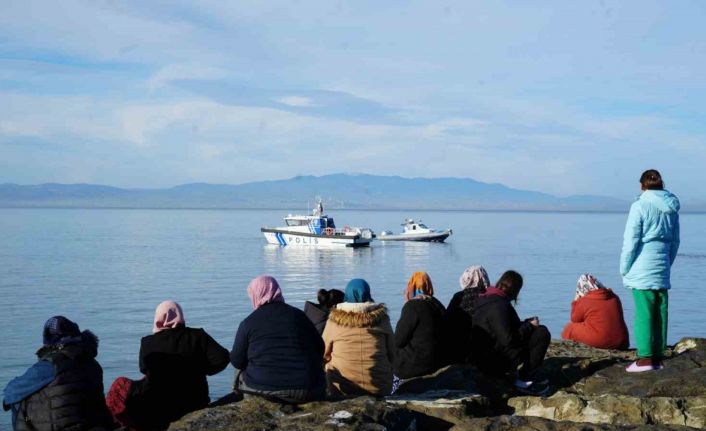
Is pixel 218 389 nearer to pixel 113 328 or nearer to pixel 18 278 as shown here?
pixel 113 328

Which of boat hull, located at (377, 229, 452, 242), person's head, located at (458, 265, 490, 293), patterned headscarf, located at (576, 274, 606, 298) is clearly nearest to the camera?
person's head, located at (458, 265, 490, 293)

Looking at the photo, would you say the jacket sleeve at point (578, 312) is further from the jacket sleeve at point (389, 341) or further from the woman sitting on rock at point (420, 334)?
the jacket sleeve at point (389, 341)

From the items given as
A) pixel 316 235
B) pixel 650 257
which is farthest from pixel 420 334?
pixel 316 235

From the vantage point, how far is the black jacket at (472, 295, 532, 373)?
8.45m

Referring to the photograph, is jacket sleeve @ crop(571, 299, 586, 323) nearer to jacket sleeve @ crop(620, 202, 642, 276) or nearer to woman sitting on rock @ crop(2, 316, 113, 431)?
jacket sleeve @ crop(620, 202, 642, 276)

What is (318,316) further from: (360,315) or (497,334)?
(497,334)

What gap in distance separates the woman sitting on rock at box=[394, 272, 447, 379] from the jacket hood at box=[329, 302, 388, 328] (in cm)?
80

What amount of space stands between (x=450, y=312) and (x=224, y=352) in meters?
2.76

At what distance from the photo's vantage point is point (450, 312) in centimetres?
865

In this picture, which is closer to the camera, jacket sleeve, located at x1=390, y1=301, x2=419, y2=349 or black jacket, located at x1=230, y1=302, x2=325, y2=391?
black jacket, located at x1=230, y1=302, x2=325, y2=391

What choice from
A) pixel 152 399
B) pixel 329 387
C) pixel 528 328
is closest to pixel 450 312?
pixel 528 328

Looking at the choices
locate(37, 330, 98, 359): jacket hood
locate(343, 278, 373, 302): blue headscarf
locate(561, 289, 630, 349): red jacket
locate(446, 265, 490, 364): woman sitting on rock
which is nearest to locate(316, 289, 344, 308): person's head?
locate(446, 265, 490, 364): woman sitting on rock

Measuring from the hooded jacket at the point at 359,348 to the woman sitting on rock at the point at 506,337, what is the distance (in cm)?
136

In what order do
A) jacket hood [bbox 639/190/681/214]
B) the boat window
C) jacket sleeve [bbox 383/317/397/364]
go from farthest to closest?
1. the boat window
2. jacket hood [bbox 639/190/681/214]
3. jacket sleeve [bbox 383/317/397/364]
